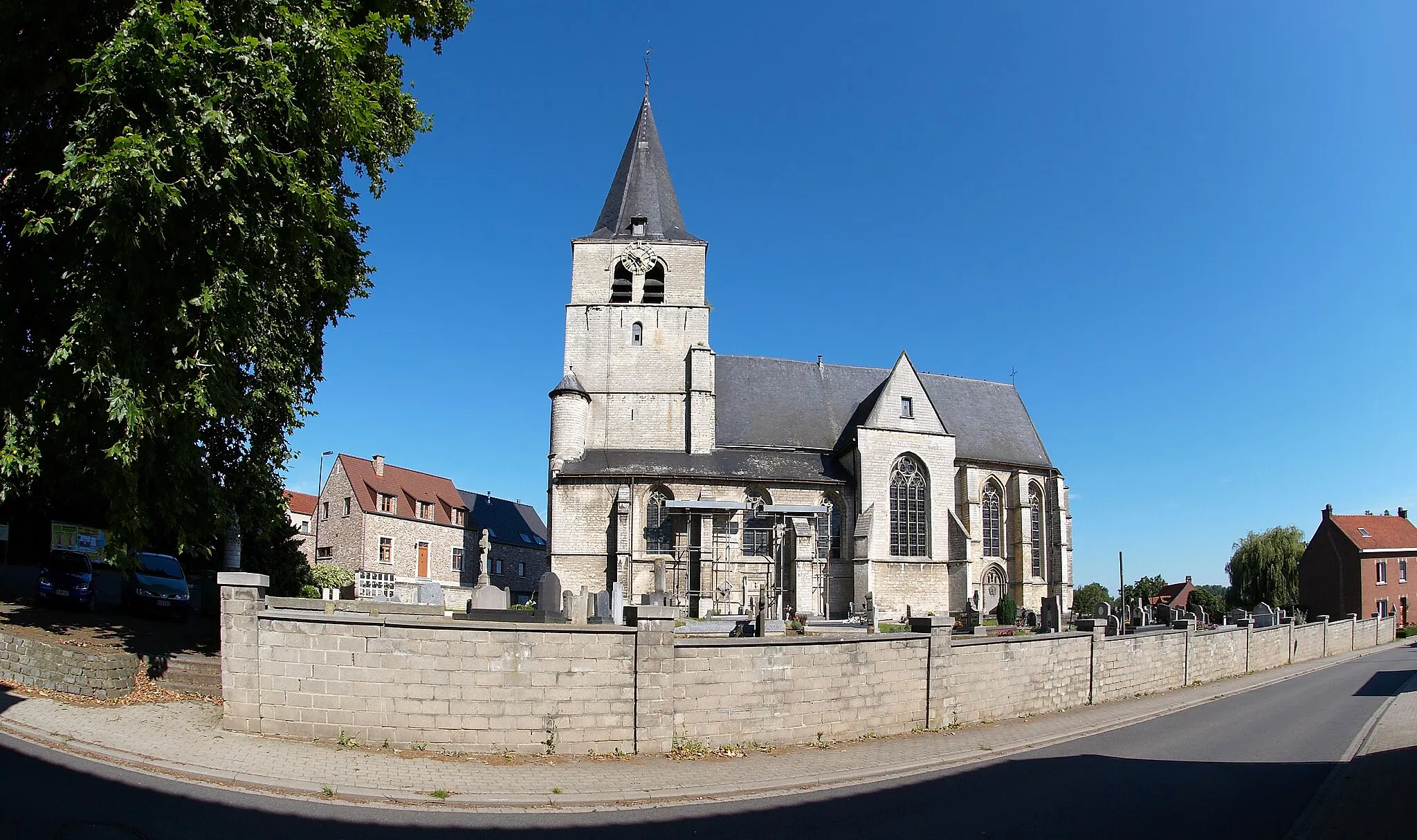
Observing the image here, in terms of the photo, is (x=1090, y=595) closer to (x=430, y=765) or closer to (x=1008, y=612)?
(x=1008, y=612)

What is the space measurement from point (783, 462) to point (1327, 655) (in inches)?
878

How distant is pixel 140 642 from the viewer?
13.4 m

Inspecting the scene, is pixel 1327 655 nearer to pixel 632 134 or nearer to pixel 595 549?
pixel 595 549

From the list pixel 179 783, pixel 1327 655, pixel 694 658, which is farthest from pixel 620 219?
pixel 1327 655

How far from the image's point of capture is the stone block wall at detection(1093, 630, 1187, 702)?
16922 millimetres

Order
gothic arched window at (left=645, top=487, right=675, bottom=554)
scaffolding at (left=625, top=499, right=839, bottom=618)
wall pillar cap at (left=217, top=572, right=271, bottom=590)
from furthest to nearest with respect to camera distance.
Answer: gothic arched window at (left=645, top=487, right=675, bottom=554)
scaffolding at (left=625, top=499, right=839, bottom=618)
wall pillar cap at (left=217, top=572, right=271, bottom=590)

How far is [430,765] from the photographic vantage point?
917 cm

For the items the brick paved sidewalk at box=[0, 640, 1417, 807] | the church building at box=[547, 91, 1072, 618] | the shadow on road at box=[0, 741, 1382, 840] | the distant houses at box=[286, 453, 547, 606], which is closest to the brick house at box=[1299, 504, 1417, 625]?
the church building at box=[547, 91, 1072, 618]

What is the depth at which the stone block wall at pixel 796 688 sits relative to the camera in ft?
34.1

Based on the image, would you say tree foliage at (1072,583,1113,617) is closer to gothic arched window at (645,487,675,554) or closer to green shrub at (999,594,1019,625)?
green shrub at (999,594,1019,625)

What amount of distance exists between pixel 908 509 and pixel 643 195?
17.2 meters

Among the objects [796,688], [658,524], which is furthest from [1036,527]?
[796,688]

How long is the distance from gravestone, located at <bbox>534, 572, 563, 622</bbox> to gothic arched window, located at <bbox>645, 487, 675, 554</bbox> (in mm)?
15530

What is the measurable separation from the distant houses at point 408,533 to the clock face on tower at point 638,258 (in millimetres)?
15707
